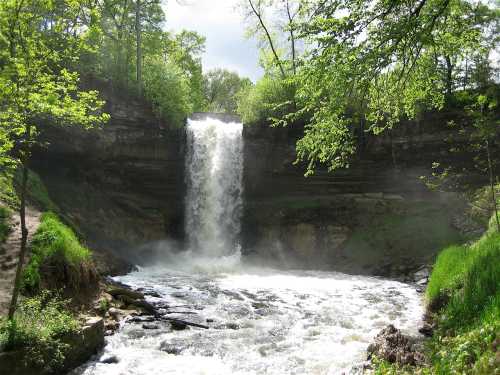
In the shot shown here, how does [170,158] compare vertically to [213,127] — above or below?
below

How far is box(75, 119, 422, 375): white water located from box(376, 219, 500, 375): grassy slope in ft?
4.40

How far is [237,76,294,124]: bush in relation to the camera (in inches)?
957

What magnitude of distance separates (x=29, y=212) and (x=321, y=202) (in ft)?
51.4

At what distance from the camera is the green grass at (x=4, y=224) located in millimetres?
10008

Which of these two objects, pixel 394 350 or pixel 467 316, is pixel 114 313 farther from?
pixel 467 316

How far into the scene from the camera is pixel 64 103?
22.5 ft

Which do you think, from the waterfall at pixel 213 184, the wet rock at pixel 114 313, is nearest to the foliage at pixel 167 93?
the waterfall at pixel 213 184

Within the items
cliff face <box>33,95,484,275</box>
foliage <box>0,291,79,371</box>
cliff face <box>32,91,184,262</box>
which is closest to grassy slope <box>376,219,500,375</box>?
foliage <box>0,291,79,371</box>

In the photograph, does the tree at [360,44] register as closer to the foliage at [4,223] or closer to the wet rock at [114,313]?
the wet rock at [114,313]

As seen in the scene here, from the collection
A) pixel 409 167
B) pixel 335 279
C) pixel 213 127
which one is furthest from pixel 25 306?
pixel 409 167

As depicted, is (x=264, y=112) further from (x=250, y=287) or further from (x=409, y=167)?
(x=250, y=287)

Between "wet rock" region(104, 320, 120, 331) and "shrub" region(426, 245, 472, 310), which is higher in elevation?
"shrub" region(426, 245, 472, 310)

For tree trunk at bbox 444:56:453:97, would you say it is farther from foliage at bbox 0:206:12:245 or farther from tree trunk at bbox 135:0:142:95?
foliage at bbox 0:206:12:245

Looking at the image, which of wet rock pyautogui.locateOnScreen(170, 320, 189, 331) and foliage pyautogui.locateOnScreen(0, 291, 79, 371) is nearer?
foliage pyautogui.locateOnScreen(0, 291, 79, 371)
